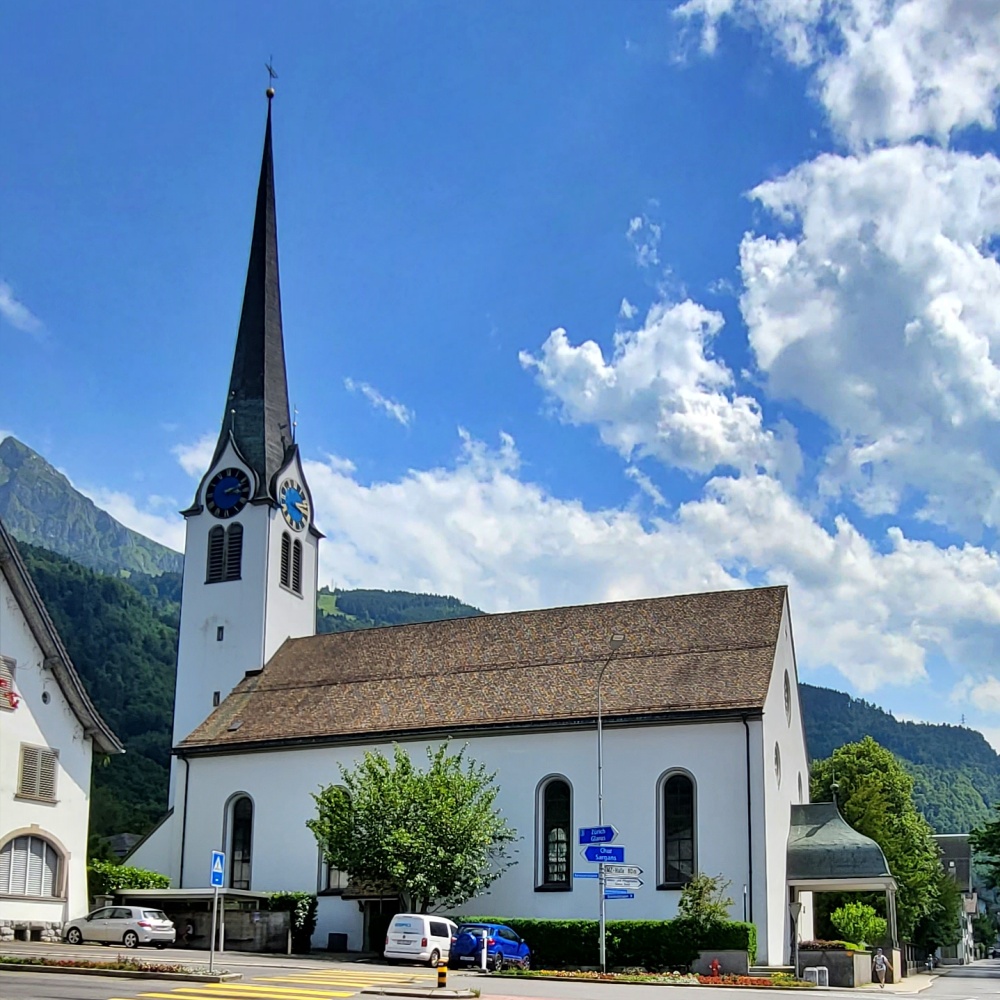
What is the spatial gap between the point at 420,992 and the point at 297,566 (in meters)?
34.8

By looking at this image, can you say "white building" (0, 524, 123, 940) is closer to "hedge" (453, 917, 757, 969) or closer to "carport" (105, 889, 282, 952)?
"carport" (105, 889, 282, 952)

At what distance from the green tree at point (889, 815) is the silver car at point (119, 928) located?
3207 cm

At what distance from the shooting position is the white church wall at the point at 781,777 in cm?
3881

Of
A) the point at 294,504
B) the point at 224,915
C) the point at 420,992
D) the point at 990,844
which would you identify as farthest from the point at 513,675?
the point at 420,992

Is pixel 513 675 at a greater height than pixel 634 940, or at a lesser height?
greater

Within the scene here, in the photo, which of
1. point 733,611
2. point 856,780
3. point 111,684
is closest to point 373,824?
point 733,611

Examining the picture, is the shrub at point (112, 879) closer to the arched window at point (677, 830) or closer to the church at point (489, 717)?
the church at point (489, 717)

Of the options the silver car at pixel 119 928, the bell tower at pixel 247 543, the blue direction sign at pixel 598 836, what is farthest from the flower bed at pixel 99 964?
the bell tower at pixel 247 543

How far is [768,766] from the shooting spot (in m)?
39.9

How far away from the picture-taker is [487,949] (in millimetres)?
34406

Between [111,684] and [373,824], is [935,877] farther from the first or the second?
[111,684]

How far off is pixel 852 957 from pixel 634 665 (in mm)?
11902

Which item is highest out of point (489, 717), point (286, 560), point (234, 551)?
point (234, 551)

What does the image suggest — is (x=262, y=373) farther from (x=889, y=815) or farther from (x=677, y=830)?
(x=889, y=815)
